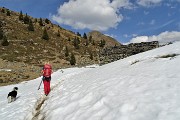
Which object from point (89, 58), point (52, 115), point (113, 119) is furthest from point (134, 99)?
point (89, 58)

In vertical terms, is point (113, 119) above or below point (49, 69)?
below

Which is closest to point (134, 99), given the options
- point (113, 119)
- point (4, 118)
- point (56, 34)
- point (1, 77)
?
point (113, 119)

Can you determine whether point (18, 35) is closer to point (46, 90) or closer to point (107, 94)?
point (46, 90)

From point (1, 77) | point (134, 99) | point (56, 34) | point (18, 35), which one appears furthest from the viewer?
point (56, 34)

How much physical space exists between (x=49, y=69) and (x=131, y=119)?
1211cm

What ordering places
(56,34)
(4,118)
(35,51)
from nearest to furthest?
(4,118) → (35,51) → (56,34)

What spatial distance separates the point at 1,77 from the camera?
40656mm

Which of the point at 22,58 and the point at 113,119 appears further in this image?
the point at 22,58

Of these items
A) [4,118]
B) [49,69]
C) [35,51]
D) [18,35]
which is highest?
[18,35]

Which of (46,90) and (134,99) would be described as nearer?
(134,99)

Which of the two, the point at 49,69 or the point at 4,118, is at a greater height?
the point at 49,69

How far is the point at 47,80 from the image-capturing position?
19781 mm

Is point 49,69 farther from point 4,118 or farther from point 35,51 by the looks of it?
point 35,51

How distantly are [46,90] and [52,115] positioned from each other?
773cm
